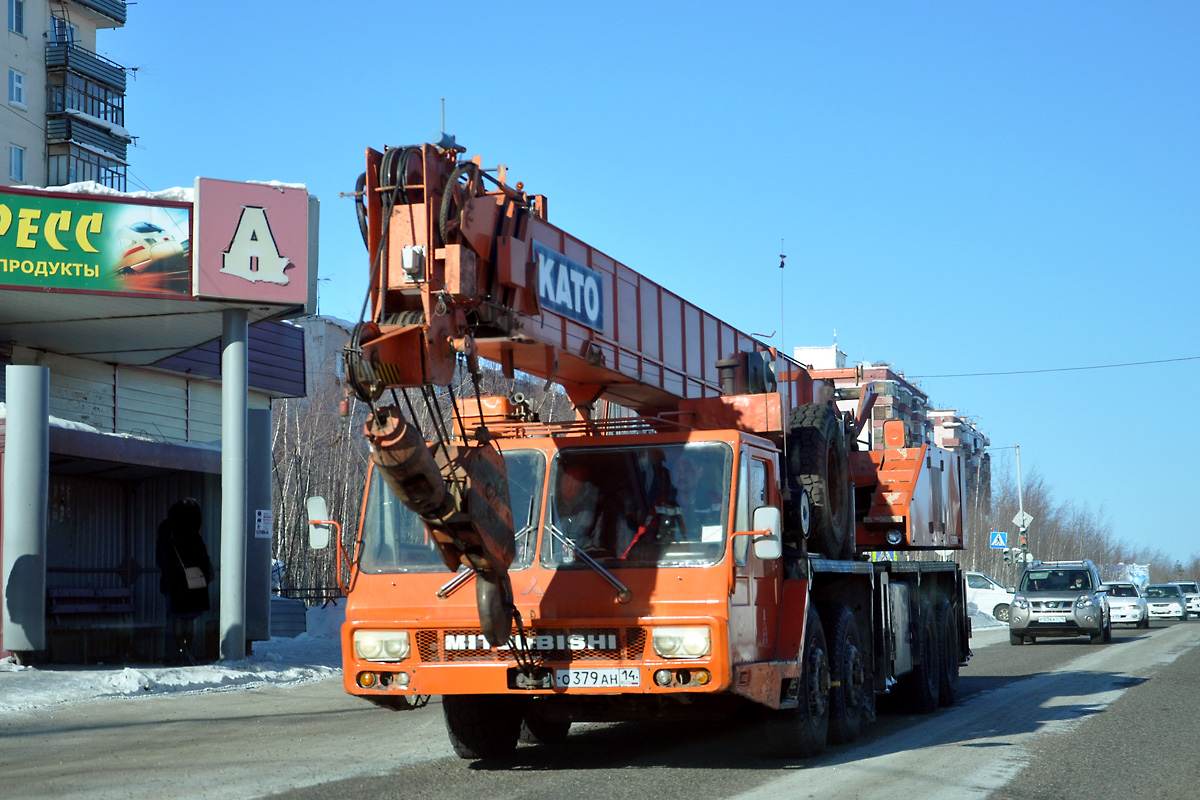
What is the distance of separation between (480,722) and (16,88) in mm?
52506

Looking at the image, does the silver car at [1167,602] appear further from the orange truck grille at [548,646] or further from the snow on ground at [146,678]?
the orange truck grille at [548,646]

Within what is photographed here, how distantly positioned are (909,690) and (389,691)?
6.96 meters

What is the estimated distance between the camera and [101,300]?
55.9 feet

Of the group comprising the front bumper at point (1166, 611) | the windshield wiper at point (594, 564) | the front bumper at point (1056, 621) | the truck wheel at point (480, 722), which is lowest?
the front bumper at point (1166, 611)

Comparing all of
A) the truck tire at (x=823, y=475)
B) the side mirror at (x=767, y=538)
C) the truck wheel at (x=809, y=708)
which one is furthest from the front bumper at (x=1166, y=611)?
the side mirror at (x=767, y=538)

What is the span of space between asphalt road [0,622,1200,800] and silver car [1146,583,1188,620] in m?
33.0

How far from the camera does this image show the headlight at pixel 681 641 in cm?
816

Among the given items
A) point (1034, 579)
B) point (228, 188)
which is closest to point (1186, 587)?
point (1034, 579)

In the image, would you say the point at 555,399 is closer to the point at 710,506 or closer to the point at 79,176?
the point at 79,176

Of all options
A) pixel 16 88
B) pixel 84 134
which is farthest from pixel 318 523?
pixel 84 134

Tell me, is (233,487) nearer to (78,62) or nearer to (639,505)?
(639,505)

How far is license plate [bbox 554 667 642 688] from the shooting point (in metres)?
8.22

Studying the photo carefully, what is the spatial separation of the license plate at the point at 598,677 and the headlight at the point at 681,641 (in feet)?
0.75

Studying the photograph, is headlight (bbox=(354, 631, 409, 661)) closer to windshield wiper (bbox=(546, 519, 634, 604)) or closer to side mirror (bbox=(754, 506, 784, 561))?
windshield wiper (bbox=(546, 519, 634, 604))
